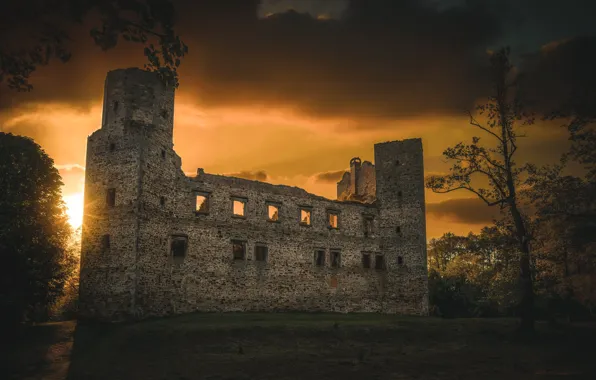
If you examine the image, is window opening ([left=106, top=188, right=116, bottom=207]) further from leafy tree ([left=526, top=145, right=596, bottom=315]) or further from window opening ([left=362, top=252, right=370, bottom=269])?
leafy tree ([left=526, top=145, right=596, bottom=315])

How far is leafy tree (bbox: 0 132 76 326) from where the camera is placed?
83.1 feet

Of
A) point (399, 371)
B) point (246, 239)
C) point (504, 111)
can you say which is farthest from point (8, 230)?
point (504, 111)

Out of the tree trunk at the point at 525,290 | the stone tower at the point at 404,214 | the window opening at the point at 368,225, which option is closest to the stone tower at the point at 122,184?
the window opening at the point at 368,225

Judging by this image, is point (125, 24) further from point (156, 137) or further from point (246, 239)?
point (246, 239)

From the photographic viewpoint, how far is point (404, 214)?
3891cm

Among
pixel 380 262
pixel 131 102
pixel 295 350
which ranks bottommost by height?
pixel 295 350

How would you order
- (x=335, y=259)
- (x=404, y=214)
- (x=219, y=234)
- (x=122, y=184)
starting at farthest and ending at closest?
(x=404, y=214) → (x=335, y=259) → (x=219, y=234) → (x=122, y=184)

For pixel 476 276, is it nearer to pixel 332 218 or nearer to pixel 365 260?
pixel 365 260

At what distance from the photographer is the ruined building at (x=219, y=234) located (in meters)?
28.2

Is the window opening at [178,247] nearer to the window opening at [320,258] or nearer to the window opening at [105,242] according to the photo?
the window opening at [105,242]

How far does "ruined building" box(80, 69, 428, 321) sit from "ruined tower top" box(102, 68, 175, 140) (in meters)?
0.06

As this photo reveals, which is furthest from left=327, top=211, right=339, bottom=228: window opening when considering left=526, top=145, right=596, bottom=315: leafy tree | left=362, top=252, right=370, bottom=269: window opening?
left=526, top=145, right=596, bottom=315: leafy tree

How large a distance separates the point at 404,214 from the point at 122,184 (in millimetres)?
19973

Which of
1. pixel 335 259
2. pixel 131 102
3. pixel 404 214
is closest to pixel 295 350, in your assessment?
pixel 335 259
